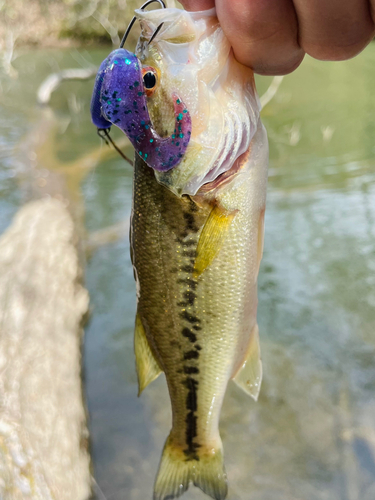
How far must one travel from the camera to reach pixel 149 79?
3.03 ft

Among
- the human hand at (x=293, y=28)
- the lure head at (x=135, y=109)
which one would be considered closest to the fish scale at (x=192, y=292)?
the lure head at (x=135, y=109)

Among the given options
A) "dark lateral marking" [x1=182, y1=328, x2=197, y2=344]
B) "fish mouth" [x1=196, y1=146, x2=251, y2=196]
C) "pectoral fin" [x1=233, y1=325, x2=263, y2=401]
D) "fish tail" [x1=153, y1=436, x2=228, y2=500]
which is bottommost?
"fish tail" [x1=153, y1=436, x2=228, y2=500]

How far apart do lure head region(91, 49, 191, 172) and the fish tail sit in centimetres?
104

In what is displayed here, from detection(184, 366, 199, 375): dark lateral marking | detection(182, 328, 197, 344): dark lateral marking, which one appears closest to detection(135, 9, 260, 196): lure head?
detection(182, 328, 197, 344): dark lateral marking

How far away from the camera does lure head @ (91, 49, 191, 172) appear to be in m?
0.84

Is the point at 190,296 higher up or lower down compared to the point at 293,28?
lower down

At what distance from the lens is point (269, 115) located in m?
7.99

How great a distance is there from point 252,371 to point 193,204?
2.07 feet

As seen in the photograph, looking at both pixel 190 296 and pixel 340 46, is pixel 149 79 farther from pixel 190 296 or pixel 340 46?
pixel 190 296

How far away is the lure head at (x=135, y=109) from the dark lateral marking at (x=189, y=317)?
1.48ft

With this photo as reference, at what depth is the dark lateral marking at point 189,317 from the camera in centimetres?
120

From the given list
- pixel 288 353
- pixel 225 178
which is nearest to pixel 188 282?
pixel 225 178

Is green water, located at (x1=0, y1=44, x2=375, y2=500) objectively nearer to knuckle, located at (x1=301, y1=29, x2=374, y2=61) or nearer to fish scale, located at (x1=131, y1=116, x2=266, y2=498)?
fish scale, located at (x1=131, y1=116, x2=266, y2=498)

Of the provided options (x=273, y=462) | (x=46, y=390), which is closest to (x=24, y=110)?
(x=46, y=390)
